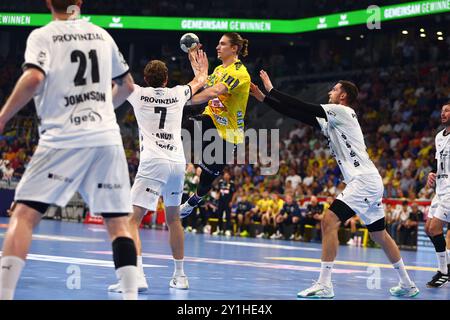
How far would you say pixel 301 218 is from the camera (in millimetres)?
24281

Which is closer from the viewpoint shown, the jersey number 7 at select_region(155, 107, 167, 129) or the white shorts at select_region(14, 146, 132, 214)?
the white shorts at select_region(14, 146, 132, 214)

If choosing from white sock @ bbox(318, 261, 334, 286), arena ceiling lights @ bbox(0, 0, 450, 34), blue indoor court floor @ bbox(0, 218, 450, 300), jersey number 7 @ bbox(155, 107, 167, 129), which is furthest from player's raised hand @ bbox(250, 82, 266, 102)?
arena ceiling lights @ bbox(0, 0, 450, 34)

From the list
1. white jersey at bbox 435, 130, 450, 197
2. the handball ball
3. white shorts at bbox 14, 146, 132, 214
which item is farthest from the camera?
white jersey at bbox 435, 130, 450, 197

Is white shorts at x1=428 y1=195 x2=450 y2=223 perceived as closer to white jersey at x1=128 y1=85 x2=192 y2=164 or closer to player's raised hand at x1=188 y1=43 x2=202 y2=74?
player's raised hand at x1=188 y1=43 x2=202 y2=74

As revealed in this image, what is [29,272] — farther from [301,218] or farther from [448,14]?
[448,14]

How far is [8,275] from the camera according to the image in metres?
5.70

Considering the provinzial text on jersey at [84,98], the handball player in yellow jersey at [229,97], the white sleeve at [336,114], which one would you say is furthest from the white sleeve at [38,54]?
the handball player in yellow jersey at [229,97]

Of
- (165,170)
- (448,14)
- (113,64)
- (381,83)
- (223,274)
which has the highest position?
(448,14)

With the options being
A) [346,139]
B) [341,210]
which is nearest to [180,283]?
[341,210]

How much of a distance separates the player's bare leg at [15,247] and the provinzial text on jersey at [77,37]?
4.21 feet

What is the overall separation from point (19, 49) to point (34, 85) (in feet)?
129

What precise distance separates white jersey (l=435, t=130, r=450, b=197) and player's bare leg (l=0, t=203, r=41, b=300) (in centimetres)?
790

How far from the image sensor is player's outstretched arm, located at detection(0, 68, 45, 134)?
18.7 ft

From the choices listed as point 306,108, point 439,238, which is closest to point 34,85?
point 306,108
